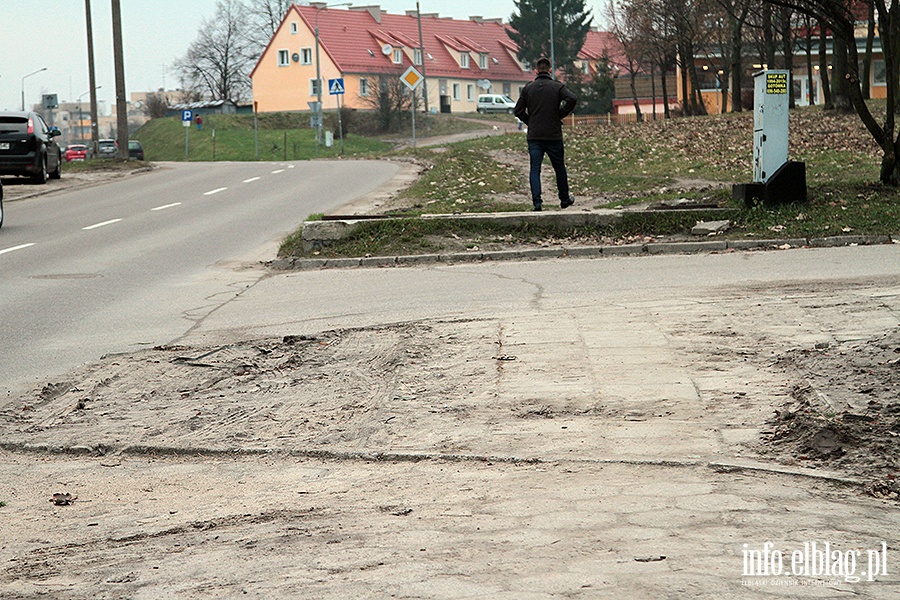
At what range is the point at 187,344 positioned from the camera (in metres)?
8.70

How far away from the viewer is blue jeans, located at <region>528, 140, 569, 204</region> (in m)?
16.3

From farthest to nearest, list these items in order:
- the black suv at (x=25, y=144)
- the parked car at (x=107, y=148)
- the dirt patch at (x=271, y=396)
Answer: the parked car at (x=107, y=148)
the black suv at (x=25, y=144)
the dirt patch at (x=271, y=396)

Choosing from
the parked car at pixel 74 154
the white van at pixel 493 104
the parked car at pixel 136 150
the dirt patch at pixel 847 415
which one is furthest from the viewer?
the white van at pixel 493 104

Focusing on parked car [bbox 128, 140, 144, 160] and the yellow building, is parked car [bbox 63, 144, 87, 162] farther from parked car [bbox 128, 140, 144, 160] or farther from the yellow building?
the yellow building

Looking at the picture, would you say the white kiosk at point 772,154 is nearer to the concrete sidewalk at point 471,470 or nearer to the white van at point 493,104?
the concrete sidewalk at point 471,470

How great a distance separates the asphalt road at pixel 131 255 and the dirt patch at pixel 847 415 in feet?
15.7

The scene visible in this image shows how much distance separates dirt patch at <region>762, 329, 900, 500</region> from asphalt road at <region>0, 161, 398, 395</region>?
478cm

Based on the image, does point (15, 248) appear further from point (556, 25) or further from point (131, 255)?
point (556, 25)

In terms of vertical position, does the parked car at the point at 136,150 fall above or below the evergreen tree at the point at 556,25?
below

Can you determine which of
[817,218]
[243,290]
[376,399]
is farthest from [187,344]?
[817,218]

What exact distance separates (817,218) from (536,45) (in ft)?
312

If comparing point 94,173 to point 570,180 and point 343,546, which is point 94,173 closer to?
point 570,180

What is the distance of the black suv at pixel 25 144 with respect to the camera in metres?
28.3

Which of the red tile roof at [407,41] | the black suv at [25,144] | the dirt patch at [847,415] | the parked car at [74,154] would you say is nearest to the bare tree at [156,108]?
the red tile roof at [407,41]
